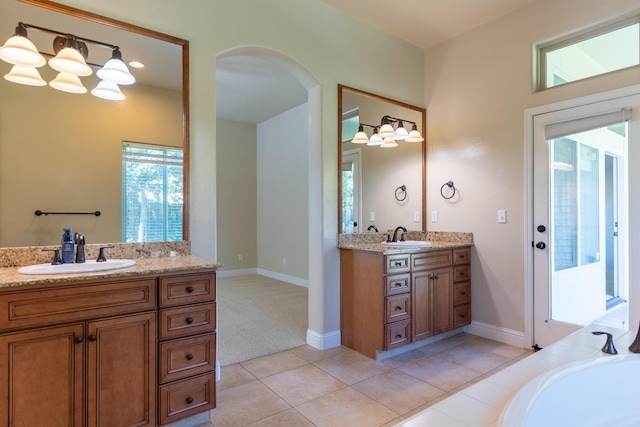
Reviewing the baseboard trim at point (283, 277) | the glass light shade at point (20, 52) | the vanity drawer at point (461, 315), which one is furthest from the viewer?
the baseboard trim at point (283, 277)

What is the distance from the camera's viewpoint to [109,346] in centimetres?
159

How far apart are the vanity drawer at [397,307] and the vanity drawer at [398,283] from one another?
0.04m

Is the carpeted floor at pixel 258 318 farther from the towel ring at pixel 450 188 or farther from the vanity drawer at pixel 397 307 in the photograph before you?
the towel ring at pixel 450 188

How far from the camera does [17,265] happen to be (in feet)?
5.96

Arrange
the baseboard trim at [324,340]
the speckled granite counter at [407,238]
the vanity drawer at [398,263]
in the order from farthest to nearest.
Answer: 1. the baseboard trim at [324,340]
2. the speckled granite counter at [407,238]
3. the vanity drawer at [398,263]

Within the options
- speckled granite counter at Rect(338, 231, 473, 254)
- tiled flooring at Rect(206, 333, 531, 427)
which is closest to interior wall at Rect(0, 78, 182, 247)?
tiled flooring at Rect(206, 333, 531, 427)

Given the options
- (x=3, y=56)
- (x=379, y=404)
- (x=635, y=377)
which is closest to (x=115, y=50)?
(x=3, y=56)

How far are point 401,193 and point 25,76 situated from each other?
306 centimetres

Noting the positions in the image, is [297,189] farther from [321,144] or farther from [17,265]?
[17,265]

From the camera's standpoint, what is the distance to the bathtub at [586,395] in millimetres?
1092

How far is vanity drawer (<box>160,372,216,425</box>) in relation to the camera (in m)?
1.73

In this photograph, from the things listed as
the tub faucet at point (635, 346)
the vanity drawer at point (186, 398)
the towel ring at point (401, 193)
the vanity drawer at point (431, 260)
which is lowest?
the vanity drawer at point (186, 398)

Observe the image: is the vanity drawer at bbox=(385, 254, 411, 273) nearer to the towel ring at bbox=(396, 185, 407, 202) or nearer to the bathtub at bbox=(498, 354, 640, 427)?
the towel ring at bbox=(396, 185, 407, 202)

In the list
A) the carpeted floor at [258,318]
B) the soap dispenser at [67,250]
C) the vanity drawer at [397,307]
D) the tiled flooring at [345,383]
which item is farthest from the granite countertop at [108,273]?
the vanity drawer at [397,307]
